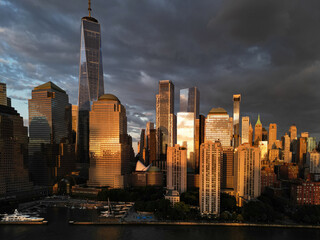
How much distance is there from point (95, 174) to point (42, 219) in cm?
5810

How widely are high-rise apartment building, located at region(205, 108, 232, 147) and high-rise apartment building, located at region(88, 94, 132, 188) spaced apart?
216 feet

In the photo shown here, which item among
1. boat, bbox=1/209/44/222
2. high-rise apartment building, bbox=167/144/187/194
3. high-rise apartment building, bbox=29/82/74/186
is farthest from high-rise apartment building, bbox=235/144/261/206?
high-rise apartment building, bbox=29/82/74/186

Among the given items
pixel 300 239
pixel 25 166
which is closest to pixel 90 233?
pixel 300 239

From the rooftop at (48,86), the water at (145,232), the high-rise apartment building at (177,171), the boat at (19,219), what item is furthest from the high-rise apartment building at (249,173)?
the rooftop at (48,86)

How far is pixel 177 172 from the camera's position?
13638 cm

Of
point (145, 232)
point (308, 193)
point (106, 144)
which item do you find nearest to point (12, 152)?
point (106, 144)

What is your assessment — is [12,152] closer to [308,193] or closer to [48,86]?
[48,86]

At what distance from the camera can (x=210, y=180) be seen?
98500 mm

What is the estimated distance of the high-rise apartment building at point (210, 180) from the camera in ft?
320

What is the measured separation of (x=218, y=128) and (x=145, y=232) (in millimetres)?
111772

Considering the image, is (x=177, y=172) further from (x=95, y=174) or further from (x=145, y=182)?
(x=95, y=174)

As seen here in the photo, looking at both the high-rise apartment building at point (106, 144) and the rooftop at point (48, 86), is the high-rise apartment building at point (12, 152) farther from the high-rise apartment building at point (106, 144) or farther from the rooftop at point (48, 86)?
the high-rise apartment building at point (106, 144)

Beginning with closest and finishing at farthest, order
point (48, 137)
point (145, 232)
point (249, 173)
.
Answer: point (145, 232)
point (249, 173)
point (48, 137)

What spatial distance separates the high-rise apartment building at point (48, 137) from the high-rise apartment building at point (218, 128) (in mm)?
105308
